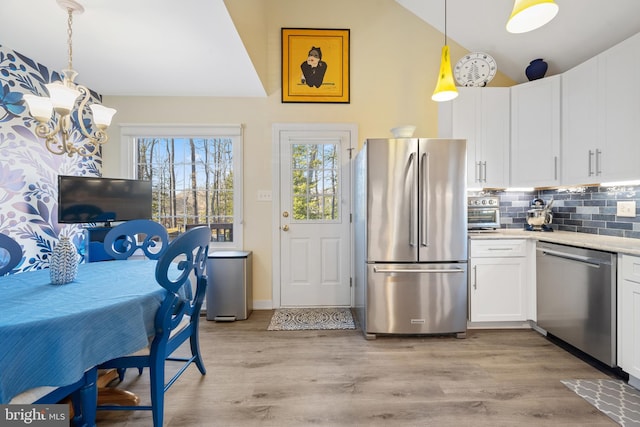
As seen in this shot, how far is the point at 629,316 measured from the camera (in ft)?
5.92

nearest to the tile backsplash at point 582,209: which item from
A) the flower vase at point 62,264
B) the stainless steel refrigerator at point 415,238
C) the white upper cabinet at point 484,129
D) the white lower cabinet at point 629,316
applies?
the white upper cabinet at point 484,129

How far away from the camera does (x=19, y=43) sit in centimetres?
220

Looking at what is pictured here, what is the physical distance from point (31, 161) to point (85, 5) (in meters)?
1.49

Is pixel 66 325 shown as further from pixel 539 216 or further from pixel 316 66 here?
pixel 539 216

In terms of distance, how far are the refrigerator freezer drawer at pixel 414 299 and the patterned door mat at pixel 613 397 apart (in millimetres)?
842

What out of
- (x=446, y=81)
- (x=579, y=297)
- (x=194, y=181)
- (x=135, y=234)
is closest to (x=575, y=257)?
(x=579, y=297)

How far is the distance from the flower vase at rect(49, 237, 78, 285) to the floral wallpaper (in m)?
1.28

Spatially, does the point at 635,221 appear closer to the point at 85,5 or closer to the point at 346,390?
the point at 346,390

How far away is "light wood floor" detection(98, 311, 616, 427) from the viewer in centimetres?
158

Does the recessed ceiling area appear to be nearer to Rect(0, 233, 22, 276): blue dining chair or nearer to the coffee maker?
the coffee maker

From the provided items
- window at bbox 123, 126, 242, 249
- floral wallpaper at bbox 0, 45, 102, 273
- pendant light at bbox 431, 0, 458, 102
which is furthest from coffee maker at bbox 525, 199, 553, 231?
floral wallpaper at bbox 0, 45, 102, 273

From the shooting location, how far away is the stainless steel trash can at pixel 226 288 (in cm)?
291

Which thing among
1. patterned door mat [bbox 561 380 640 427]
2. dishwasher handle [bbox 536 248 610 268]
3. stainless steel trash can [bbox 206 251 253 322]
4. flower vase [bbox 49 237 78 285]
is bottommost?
patterned door mat [bbox 561 380 640 427]

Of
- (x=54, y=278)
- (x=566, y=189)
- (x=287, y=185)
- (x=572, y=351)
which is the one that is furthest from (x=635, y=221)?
(x=54, y=278)
